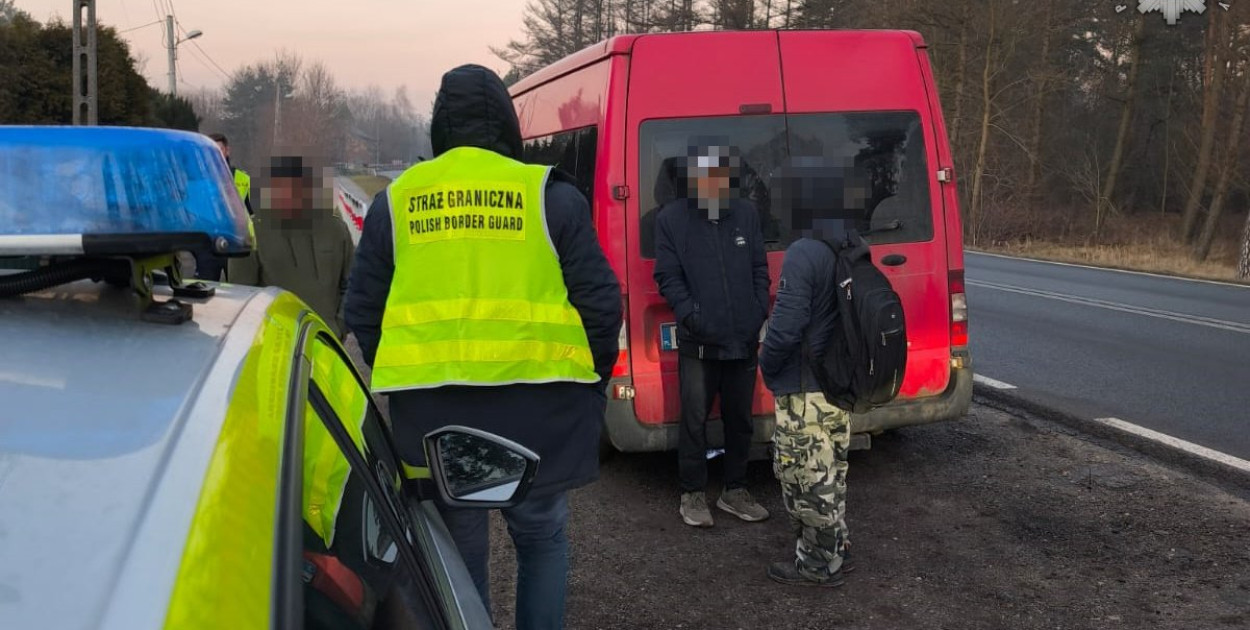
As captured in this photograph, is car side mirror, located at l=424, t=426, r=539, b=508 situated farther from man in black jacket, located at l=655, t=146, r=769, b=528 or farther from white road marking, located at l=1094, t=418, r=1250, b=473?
white road marking, located at l=1094, t=418, r=1250, b=473

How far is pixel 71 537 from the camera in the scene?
0.93m

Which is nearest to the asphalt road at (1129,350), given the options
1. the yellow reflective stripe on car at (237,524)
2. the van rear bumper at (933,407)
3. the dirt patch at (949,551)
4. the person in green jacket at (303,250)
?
the dirt patch at (949,551)

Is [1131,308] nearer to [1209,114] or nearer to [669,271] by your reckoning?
[669,271]

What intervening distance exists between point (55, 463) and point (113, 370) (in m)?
0.22

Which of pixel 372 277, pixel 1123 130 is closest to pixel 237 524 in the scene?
pixel 372 277

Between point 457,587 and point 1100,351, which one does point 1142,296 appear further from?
point 457,587

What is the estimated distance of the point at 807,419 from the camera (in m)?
4.17

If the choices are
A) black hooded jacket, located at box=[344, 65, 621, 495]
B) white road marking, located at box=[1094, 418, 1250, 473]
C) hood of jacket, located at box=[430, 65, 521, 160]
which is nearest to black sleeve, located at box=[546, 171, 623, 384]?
black hooded jacket, located at box=[344, 65, 621, 495]

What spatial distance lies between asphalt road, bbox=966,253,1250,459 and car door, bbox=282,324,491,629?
18.5ft

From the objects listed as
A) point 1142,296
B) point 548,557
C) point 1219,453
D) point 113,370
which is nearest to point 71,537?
point 113,370

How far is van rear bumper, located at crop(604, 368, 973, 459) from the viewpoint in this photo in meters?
5.20

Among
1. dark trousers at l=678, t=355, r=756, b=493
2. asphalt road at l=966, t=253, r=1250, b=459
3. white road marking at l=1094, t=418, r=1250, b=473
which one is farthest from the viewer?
asphalt road at l=966, t=253, r=1250, b=459

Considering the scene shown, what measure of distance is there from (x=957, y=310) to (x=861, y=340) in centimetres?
165

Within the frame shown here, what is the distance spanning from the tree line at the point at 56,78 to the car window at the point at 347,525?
23.9m
